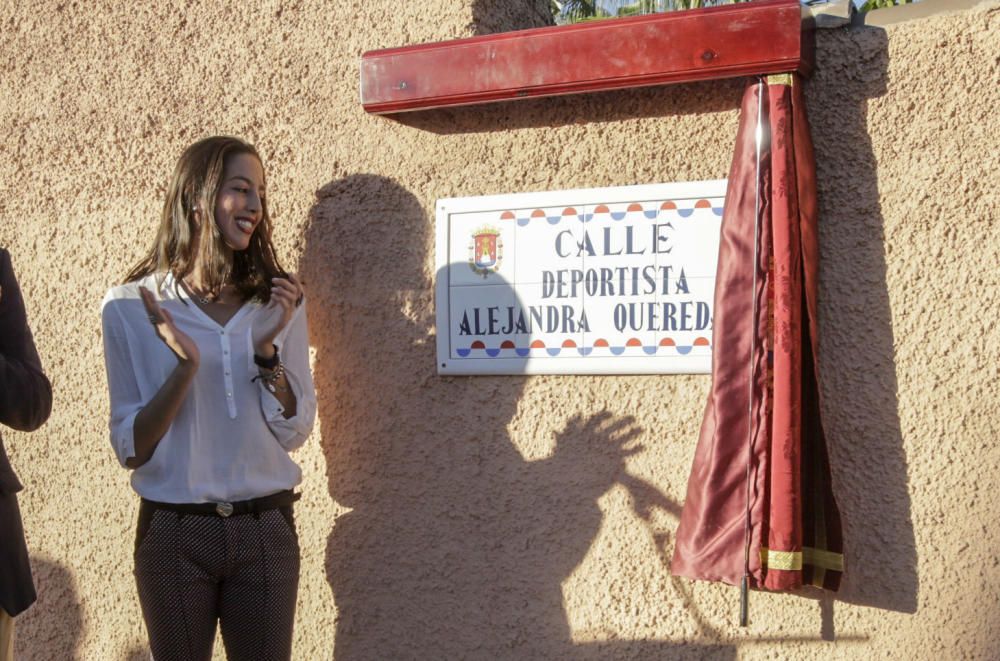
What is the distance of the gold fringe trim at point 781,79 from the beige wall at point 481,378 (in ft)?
0.35

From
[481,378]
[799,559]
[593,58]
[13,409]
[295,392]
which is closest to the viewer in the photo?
[799,559]

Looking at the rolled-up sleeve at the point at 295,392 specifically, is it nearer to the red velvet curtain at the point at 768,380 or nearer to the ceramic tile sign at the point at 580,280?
the ceramic tile sign at the point at 580,280

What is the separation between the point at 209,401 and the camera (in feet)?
8.58

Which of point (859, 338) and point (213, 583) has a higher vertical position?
point (859, 338)

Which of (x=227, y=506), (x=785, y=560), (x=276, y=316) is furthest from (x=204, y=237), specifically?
(x=785, y=560)

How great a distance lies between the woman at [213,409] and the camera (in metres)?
2.52

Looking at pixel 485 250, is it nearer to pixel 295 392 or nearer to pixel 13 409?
pixel 295 392

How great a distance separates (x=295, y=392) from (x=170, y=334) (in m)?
0.36

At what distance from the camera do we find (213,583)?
2.54 meters

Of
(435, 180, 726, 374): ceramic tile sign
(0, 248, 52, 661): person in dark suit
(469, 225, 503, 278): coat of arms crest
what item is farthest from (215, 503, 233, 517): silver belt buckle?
(469, 225, 503, 278): coat of arms crest

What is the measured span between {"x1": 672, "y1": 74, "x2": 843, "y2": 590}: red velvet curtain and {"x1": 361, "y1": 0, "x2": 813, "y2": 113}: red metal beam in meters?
0.09

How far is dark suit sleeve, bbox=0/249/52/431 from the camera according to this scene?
248 cm

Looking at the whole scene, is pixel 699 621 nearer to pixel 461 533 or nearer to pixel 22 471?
pixel 461 533

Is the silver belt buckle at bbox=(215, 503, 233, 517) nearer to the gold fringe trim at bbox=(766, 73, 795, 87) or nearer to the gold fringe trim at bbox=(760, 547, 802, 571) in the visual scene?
the gold fringe trim at bbox=(760, 547, 802, 571)
